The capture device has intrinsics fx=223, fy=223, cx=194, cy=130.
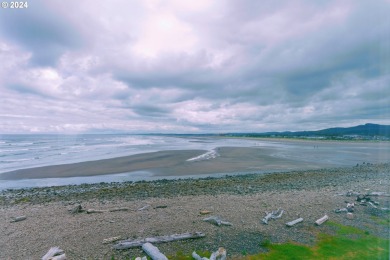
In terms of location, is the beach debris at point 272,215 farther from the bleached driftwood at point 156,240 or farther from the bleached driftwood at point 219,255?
the bleached driftwood at point 219,255

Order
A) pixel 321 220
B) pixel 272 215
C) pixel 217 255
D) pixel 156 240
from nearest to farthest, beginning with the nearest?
pixel 217 255 < pixel 156 240 < pixel 321 220 < pixel 272 215

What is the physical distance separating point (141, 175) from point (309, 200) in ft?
55.7

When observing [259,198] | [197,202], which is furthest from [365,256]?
[197,202]

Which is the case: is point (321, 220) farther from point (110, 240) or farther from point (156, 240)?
point (110, 240)

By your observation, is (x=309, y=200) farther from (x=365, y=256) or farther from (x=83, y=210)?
(x=83, y=210)

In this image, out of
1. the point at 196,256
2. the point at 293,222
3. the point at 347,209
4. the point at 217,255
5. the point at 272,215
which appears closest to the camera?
the point at 217,255

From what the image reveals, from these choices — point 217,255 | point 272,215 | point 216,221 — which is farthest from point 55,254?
point 272,215

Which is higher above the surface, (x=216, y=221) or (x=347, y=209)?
(x=347, y=209)

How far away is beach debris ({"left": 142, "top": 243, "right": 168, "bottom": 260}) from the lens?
7059 mm

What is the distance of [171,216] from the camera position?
35.2 feet

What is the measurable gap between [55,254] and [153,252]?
3286 millimetres

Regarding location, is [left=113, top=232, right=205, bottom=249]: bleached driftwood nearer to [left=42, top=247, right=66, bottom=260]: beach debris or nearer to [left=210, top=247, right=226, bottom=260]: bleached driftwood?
[left=210, top=247, right=226, bottom=260]: bleached driftwood

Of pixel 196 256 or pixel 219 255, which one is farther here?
pixel 196 256

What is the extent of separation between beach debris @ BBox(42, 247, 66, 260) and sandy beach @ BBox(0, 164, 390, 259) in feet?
0.73
